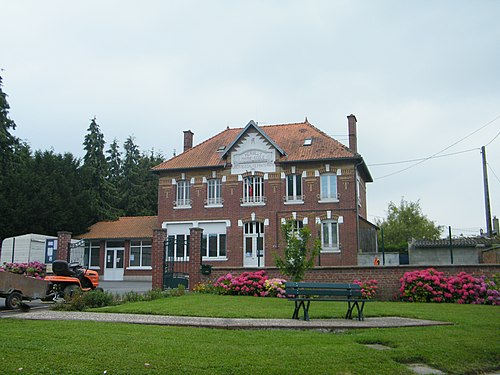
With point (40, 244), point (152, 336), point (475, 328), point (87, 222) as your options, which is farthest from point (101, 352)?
point (87, 222)

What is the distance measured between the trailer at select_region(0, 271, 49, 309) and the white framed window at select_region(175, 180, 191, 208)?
21.4m

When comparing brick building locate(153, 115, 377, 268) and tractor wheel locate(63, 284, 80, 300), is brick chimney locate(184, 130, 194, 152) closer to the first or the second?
brick building locate(153, 115, 377, 268)

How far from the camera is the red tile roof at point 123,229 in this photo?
3803 cm

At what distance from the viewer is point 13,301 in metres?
14.5

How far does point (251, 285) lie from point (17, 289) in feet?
25.8

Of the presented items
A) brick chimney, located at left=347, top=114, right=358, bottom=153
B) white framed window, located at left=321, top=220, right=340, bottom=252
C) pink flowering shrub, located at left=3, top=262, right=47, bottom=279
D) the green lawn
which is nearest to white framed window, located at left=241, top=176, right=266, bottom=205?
white framed window, located at left=321, top=220, right=340, bottom=252

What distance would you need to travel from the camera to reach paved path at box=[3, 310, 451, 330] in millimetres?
10742

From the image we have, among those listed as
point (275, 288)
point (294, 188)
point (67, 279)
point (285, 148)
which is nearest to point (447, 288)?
point (275, 288)

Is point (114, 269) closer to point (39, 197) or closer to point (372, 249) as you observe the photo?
point (39, 197)

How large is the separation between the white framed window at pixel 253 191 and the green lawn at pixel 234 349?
23784 millimetres

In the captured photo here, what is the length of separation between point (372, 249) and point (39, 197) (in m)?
23.7

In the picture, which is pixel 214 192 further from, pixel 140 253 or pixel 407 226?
pixel 407 226

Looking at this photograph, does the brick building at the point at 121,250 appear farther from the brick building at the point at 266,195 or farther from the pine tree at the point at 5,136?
the pine tree at the point at 5,136

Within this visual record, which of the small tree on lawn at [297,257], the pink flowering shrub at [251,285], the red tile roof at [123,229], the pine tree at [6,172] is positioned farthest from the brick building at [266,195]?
the small tree on lawn at [297,257]
